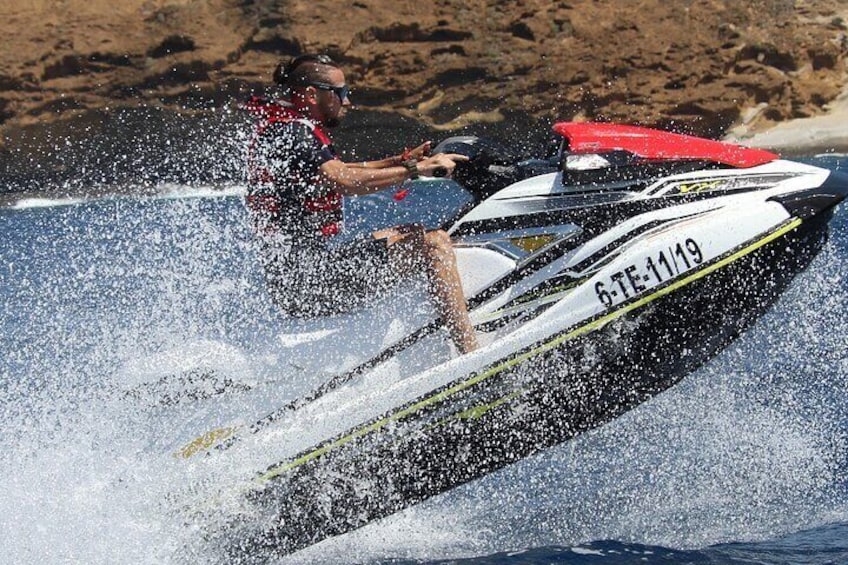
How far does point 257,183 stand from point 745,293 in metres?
1.83

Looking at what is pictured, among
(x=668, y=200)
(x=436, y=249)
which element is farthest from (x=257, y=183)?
(x=668, y=200)

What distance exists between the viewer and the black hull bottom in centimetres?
397

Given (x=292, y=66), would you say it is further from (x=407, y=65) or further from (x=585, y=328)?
(x=407, y=65)

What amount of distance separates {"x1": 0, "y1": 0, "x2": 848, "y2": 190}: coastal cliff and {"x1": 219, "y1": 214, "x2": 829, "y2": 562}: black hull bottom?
86.0ft

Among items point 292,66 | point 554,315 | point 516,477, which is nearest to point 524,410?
point 554,315

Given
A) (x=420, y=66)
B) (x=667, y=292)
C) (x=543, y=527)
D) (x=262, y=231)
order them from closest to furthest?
(x=667, y=292)
(x=262, y=231)
(x=543, y=527)
(x=420, y=66)

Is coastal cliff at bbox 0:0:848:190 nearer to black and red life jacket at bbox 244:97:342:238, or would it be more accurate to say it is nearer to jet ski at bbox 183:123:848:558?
black and red life jacket at bbox 244:97:342:238

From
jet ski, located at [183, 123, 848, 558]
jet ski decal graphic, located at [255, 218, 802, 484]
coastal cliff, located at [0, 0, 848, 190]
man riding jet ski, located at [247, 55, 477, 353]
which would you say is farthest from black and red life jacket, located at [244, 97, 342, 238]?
coastal cliff, located at [0, 0, 848, 190]

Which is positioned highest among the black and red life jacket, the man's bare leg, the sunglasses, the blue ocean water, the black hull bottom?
the sunglasses

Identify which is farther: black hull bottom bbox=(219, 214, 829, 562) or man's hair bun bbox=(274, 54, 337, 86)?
man's hair bun bbox=(274, 54, 337, 86)

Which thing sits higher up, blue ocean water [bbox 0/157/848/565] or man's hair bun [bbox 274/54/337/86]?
man's hair bun [bbox 274/54/337/86]

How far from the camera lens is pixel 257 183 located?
416 centimetres

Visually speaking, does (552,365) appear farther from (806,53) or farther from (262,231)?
(806,53)

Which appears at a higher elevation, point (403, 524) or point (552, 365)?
point (552, 365)
